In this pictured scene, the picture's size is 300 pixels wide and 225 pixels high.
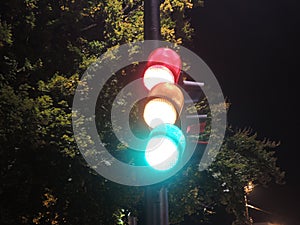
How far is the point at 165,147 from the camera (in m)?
2.71

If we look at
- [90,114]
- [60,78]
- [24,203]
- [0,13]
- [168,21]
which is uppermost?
[168,21]

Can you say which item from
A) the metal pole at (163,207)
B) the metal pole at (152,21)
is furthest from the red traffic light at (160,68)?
the metal pole at (163,207)

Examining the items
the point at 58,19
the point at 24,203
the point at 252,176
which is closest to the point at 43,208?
the point at 24,203

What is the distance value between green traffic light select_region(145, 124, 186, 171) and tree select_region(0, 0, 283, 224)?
17.6 feet

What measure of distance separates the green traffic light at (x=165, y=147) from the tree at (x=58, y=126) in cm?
536

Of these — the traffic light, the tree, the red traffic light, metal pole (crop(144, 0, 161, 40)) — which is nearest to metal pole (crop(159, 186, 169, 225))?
the traffic light

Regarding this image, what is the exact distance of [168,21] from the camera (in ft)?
37.8

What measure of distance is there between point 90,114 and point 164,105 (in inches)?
233

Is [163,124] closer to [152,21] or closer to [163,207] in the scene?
[163,207]

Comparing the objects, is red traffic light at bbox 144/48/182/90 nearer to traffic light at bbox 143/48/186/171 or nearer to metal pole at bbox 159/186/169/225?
traffic light at bbox 143/48/186/171

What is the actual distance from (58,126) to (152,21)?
17.4 feet

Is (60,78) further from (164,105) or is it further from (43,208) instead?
(164,105)

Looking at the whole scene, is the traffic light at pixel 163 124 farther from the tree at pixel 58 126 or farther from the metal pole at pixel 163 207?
the tree at pixel 58 126

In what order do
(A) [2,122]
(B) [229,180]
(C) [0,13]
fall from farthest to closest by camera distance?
1. (B) [229,180]
2. (C) [0,13]
3. (A) [2,122]
